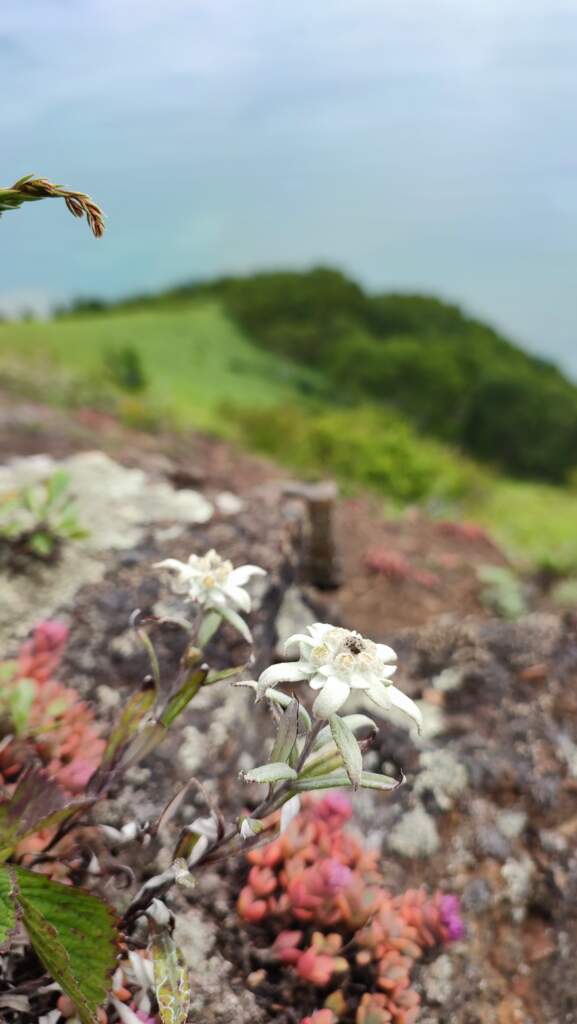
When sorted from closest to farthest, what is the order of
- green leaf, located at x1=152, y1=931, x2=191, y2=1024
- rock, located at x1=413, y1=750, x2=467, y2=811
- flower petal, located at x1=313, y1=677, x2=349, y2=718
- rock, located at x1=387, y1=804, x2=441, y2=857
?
flower petal, located at x1=313, y1=677, x2=349, y2=718 < green leaf, located at x1=152, y1=931, x2=191, y2=1024 < rock, located at x1=387, y1=804, x2=441, y2=857 < rock, located at x1=413, y1=750, x2=467, y2=811

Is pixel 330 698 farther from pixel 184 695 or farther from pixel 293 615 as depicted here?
pixel 293 615

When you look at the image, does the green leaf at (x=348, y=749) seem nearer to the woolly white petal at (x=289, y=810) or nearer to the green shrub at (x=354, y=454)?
the woolly white petal at (x=289, y=810)

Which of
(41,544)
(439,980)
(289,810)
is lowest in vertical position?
(439,980)

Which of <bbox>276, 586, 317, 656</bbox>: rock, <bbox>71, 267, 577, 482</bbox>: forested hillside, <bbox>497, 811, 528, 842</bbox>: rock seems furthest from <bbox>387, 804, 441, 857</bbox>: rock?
<bbox>71, 267, 577, 482</bbox>: forested hillside

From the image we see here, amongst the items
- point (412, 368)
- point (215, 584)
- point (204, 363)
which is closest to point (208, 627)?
point (215, 584)

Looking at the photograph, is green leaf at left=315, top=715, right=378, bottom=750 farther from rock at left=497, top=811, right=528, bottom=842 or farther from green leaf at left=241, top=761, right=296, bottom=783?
rock at left=497, top=811, right=528, bottom=842
